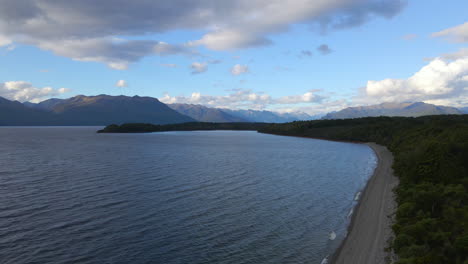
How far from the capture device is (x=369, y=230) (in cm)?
2825

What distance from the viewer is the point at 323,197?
41031 millimetres

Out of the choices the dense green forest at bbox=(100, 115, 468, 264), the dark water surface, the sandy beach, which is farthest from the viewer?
the dark water surface

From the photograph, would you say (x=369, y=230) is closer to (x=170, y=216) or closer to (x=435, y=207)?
(x=435, y=207)

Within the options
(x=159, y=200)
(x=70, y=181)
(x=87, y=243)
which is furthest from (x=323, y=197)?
(x=70, y=181)

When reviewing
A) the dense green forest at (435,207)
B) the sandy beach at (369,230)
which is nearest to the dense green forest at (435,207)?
the dense green forest at (435,207)

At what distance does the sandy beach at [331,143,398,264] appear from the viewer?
75.5 ft

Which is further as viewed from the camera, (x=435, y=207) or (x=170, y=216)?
(x=170, y=216)

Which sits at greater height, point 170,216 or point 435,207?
point 435,207

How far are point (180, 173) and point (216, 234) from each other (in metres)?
31.4

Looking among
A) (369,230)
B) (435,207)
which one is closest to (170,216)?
(369,230)

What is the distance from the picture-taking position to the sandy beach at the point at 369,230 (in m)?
23.0

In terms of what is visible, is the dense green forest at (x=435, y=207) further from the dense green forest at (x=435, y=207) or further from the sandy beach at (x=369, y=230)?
the sandy beach at (x=369, y=230)

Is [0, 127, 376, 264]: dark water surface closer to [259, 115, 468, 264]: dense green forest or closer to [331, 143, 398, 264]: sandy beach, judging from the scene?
[331, 143, 398, 264]: sandy beach

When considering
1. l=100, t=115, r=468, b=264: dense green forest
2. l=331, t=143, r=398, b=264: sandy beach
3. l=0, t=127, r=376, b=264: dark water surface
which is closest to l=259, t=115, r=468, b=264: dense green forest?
l=100, t=115, r=468, b=264: dense green forest
